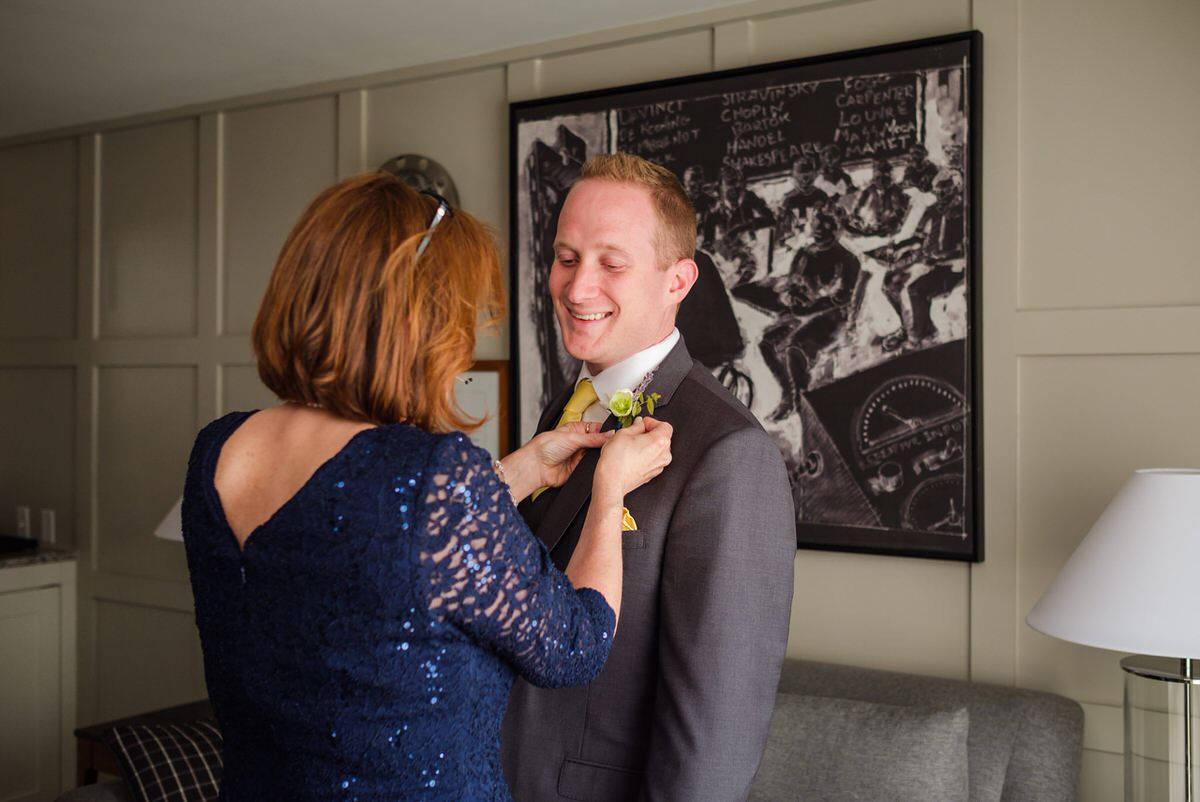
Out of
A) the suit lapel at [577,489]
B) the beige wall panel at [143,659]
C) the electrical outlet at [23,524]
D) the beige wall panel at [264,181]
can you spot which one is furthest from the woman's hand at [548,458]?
the electrical outlet at [23,524]

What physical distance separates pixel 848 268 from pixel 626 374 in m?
1.37

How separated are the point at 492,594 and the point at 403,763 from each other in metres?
0.24

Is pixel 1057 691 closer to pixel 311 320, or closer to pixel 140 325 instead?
pixel 311 320

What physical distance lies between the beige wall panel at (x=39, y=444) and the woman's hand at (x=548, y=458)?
12.0 ft

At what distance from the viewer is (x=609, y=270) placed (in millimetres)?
1625

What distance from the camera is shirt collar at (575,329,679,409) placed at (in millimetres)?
1675

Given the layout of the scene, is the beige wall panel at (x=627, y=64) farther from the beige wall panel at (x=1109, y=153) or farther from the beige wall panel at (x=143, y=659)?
the beige wall panel at (x=143, y=659)

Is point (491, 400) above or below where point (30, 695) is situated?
above

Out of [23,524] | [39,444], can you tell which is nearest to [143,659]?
[23,524]

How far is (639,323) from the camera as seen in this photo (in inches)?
64.7

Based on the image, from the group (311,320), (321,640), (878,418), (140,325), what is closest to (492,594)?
(321,640)

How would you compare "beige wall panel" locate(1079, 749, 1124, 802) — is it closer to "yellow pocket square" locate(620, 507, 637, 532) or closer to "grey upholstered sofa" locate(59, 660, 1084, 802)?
"grey upholstered sofa" locate(59, 660, 1084, 802)

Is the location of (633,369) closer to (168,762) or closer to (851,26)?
(851,26)

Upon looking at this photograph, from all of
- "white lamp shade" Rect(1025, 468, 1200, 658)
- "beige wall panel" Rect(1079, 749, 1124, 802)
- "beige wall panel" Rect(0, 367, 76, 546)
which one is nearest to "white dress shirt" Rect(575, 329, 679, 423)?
"white lamp shade" Rect(1025, 468, 1200, 658)
